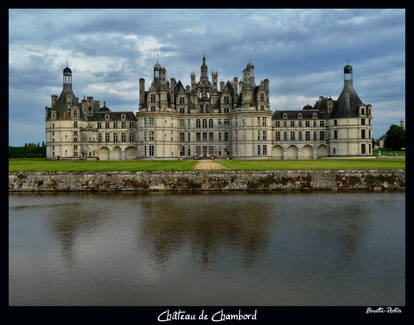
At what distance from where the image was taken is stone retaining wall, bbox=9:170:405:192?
97.5 feet

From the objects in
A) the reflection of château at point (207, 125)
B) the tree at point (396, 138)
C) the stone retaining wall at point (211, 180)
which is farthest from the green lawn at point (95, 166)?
the tree at point (396, 138)

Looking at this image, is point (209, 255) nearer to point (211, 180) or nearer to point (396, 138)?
point (211, 180)

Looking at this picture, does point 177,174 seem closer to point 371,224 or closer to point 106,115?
point 371,224

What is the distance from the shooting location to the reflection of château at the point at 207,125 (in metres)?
62.3

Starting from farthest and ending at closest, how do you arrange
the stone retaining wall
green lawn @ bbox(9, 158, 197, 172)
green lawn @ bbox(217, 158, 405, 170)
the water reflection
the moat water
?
1. green lawn @ bbox(9, 158, 197, 172)
2. green lawn @ bbox(217, 158, 405, 170)
3. the stone retaining wall
4. the water reflection
5. the moat water

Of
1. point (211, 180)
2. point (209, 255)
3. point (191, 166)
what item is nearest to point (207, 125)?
point (191, 166)

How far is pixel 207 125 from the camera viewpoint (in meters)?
67.2

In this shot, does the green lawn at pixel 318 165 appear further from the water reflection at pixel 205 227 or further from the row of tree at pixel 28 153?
the row of tree at pixel 28 153

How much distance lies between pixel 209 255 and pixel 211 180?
18.3 meters

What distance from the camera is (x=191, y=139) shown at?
221 ft

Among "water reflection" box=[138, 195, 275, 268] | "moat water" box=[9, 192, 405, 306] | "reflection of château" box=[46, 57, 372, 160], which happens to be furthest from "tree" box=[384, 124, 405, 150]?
"water reflection" box=[138, 195, 275, 268]

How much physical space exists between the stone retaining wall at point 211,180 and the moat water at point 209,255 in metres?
8.22

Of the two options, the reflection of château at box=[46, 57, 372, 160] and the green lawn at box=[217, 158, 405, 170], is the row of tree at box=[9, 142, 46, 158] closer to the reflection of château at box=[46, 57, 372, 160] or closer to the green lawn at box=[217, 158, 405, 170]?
the reflection of château at box=[46, 57, 372, 160]

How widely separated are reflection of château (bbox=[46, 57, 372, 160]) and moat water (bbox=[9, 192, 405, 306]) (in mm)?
41738
